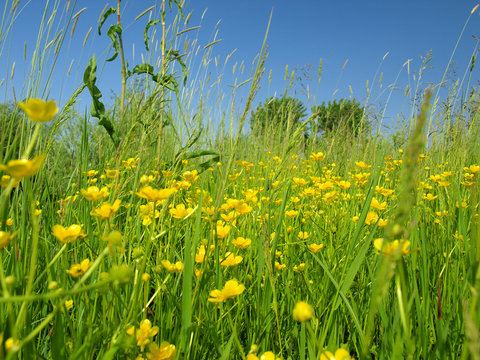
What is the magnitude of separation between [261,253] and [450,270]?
613 millimetres

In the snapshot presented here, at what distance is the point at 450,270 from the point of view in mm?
958

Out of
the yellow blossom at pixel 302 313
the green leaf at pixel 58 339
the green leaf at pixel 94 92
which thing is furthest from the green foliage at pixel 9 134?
the yellow blossom at pixel 302 313

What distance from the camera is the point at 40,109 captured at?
1.31 ft

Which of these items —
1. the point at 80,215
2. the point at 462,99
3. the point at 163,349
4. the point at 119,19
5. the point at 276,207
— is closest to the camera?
the point at 163,349

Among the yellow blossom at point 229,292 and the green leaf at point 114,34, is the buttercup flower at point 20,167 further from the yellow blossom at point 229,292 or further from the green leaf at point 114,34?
the green leaf at point 114,34

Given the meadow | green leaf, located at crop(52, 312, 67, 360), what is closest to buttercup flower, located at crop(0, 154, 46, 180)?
the meadow

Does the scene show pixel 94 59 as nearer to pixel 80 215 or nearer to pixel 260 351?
pixel 80 215

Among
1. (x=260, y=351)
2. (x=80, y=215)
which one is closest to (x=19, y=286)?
(x=260, y=351)

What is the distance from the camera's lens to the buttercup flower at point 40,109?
1.28 ft

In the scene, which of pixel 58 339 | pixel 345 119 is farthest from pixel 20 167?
pixel 345 119

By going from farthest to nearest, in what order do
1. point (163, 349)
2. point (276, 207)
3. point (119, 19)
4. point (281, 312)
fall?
point (119, 19) → point (276, 207) → point (281, 312) → point (163, 349)

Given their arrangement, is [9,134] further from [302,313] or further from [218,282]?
[302,313]

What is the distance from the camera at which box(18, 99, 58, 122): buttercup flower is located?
390 mm

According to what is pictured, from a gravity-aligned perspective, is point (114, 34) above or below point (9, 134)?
above
